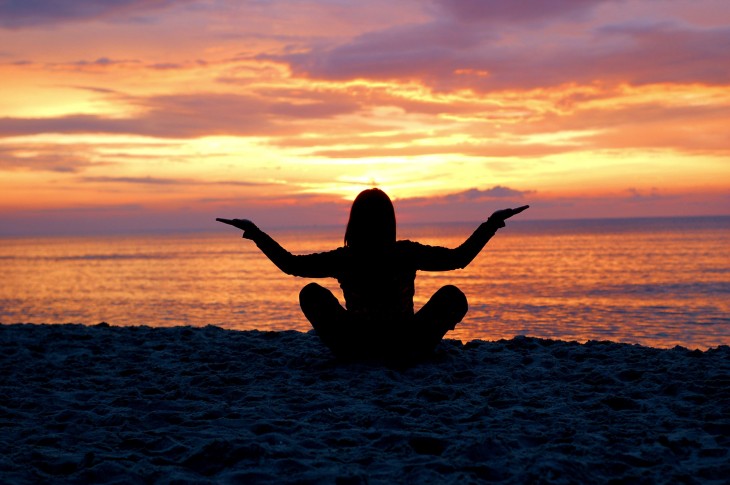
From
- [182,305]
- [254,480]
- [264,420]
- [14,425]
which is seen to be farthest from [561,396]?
[182,305]

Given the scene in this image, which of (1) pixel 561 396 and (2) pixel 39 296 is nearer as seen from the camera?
(1) pixel 561 396

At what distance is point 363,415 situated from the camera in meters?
5.84

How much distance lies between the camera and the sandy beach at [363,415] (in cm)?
456

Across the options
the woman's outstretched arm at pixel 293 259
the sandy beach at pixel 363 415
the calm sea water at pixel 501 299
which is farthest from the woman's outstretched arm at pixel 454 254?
the calm sea water at pixel 501 299

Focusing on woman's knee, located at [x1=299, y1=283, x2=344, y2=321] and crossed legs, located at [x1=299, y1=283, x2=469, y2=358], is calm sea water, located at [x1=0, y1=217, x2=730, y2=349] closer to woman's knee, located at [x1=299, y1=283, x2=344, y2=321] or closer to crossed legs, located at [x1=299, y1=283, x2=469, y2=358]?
crossed legs, located at [x1=299, y1=283, x2=469, y2=358]

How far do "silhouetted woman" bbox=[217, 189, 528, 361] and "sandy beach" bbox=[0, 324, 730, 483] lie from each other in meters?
0.34

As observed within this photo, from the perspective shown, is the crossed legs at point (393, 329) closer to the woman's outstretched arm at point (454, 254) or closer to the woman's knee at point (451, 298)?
the woman's knee at point (451, 298)

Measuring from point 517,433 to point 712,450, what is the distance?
4.55ft

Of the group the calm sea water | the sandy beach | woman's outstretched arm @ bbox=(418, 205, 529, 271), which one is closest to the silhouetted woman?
woman's outstretched arm @ bbox=(418, 205, 529, 271)

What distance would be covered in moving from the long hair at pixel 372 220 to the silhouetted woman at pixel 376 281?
1 cm

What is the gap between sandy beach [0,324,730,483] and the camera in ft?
15.0

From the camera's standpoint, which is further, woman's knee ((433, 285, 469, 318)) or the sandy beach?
woman's knee ((433, 285, 469, 318))

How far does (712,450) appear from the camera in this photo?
16.0 ft

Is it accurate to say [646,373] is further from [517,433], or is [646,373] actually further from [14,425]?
[14,425]
